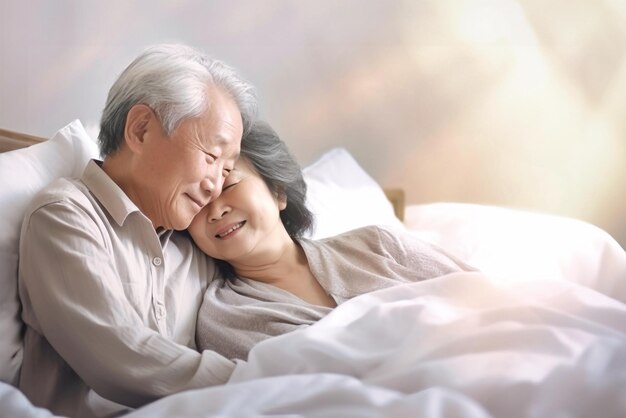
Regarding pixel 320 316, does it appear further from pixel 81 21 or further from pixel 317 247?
pixel 81 21

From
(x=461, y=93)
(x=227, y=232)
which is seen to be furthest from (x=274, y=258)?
(x=461, y=93)

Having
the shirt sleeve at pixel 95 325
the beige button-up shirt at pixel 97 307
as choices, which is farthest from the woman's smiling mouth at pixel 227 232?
the shirt sleeve at pixel 95 325

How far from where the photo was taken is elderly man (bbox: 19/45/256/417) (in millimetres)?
1315

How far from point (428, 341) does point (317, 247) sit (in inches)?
24.2

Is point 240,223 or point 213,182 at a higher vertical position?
point 213,182

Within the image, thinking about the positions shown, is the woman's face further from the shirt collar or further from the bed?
the bed

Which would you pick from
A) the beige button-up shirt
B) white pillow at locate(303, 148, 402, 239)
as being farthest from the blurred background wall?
the beige button-up shirt

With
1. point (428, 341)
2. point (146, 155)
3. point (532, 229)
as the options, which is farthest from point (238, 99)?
point (532, 229)

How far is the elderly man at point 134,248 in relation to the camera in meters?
1.32

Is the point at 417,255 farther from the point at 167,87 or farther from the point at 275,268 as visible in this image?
the point at 167,87

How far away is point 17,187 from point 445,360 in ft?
2.82

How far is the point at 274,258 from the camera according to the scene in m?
1.76

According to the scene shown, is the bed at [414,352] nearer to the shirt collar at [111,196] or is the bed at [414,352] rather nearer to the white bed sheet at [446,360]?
the white bed sheet at [446,360]

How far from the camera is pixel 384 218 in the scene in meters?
2.44
